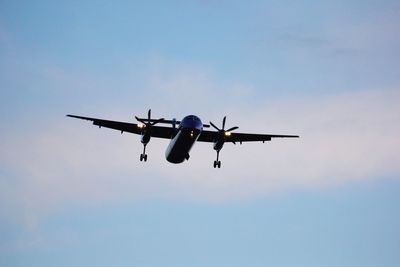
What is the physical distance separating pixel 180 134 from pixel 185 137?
53 centimetres

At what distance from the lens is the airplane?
162 ft

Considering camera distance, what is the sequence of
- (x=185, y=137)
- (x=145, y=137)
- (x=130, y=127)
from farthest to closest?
(x=130, y=127) < (x=145, y=137) < (x=185, y=137)

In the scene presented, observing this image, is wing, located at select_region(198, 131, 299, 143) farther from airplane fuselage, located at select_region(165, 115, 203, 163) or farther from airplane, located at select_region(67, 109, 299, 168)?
airplane fuselage, located at select_region(165, 115, 203, 163)

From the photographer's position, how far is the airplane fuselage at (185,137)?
49.0 m

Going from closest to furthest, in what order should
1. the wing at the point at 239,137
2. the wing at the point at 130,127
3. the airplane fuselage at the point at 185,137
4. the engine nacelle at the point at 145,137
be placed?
the airplane fuselage at the point at 185,137
the engine nacelle at the point at 145,137
the wing at the point at 130,127
the wing at the point at 239,137

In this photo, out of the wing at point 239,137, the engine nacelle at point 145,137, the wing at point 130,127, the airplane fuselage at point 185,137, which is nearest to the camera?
the airplane fuselage at point 185,137

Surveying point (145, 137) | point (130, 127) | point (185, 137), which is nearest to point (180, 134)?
point (185, 137)

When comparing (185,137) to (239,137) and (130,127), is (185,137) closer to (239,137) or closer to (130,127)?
(130,127)

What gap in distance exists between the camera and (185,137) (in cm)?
4944

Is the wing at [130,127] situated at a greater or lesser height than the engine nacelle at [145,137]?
greater

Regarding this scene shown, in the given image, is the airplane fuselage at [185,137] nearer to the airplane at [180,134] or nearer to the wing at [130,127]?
the airplane at [180,134]

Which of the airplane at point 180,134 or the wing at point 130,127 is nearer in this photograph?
the airplane at point 180,134

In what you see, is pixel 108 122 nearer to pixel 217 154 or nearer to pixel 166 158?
pixel 166 158

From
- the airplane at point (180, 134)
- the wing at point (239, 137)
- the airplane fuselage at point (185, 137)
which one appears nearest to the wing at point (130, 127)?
the airplane at point (180, 134)
